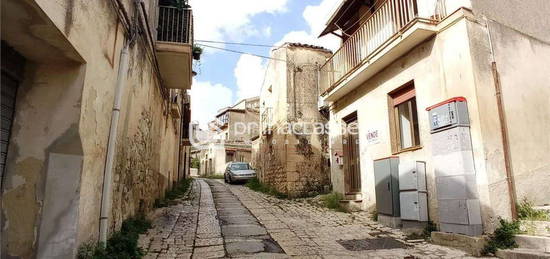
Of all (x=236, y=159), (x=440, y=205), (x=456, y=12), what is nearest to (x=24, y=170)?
(x=440, y=205)

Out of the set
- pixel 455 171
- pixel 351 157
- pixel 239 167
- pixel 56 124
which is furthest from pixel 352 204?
pixel 239 167

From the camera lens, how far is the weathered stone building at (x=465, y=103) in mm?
4844

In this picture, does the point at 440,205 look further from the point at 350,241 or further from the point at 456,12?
the point at 456,12

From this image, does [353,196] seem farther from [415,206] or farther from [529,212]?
[529,212]

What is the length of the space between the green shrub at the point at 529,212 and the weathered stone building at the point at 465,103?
16 centimetres

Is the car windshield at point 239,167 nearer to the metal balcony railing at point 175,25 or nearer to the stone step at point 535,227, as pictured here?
the metal balcony railing at point 175,25

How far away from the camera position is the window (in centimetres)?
665

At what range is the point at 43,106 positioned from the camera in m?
3.01

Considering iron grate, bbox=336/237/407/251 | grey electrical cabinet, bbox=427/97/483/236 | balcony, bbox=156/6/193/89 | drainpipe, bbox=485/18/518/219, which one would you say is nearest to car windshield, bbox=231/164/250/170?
balcony, bbox=156/6/193/89

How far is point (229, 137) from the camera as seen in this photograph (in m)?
34.9

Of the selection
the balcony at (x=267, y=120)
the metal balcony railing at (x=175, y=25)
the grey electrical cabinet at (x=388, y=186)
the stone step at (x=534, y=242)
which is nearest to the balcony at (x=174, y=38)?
the metal balcony railing at (x=175, y=25)

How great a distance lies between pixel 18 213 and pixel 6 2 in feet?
5.73

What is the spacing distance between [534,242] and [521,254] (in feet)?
1.24

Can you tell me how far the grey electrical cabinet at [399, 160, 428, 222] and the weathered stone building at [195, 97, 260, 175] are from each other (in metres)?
24.3
